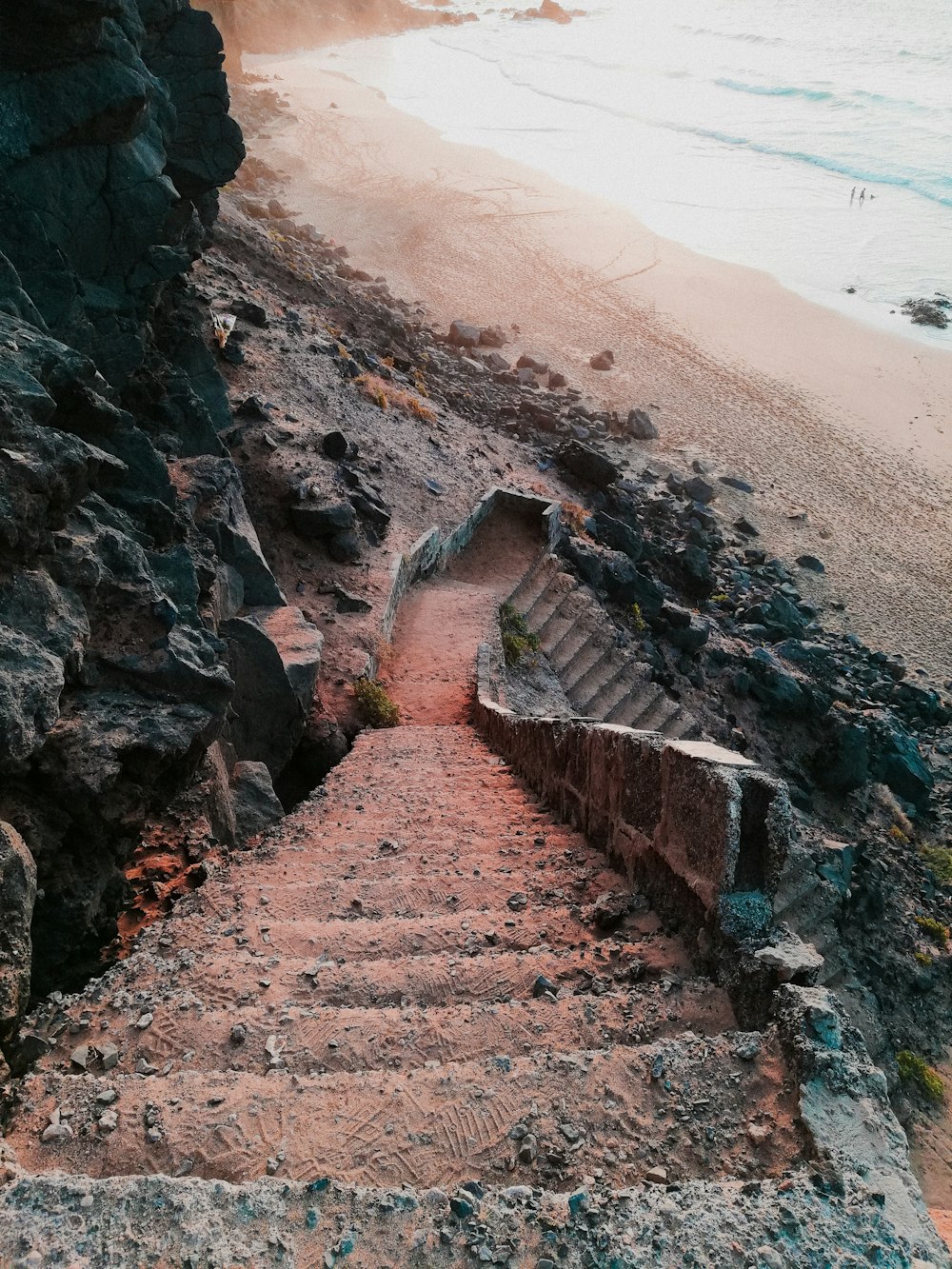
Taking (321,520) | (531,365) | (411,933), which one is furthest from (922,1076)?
(531,365)

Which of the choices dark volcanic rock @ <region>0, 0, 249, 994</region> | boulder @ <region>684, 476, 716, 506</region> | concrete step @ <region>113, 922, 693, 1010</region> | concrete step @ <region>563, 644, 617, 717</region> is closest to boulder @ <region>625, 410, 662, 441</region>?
boulder @ <region>684, 476, 716, 506</region>

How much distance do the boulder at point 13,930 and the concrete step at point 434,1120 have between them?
1.06ft

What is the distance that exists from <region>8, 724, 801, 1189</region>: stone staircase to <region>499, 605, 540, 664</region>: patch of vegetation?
8462 millimetres

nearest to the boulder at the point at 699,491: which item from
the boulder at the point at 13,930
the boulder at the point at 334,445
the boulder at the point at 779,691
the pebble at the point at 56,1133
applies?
the boulder at the point at 779,691

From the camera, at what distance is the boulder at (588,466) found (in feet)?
71.6

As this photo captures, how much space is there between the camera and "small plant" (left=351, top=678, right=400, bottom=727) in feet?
38.9

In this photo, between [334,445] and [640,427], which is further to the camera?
→ [640,427]

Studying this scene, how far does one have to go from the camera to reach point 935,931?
14258mm

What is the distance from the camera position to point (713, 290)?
102 ft

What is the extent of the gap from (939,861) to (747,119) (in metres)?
44.8

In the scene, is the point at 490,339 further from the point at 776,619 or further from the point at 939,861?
the point at 939,861

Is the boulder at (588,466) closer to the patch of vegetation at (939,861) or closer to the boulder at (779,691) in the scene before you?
the boulder at (779,691)

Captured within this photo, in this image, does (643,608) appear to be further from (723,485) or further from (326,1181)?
(326,1181)

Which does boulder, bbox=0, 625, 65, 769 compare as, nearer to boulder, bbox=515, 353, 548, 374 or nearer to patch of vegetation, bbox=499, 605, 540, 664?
patch of vegetation, bbox=499, 605, 540, 664
